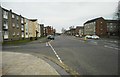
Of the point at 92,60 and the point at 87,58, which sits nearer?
the point at 92,60

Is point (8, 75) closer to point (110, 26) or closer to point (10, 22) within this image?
point (10, 22)

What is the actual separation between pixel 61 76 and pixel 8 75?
218 centimetres

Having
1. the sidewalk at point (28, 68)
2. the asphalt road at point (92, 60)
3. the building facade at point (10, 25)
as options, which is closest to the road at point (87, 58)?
the asphalt road at point (92, 60)

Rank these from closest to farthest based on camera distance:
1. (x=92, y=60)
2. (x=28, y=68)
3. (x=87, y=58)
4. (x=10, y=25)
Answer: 1. (x=28, y=68)
2. (x=92, y=60)
3. (x=87, y=58)
4. (x=10, y=25)

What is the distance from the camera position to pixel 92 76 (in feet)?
19.4

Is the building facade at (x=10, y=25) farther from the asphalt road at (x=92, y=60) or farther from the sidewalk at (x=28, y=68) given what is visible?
the sidewalk at (x=28, y=68)

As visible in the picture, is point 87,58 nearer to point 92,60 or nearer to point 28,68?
point 92,60

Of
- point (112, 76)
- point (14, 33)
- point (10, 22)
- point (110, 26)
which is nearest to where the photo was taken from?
point (112, 76)

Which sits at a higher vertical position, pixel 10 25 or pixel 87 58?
pixel 10 25

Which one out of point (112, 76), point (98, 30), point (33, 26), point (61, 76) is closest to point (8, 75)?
point (61, 76)

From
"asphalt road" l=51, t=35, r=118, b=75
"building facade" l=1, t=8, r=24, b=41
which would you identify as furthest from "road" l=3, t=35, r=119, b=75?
"building facade" l=1, t=8, r=24, b=41

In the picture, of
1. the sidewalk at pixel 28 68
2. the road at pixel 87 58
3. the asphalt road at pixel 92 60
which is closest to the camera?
the sidewalk at pixel 28 68

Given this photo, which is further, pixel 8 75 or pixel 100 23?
pixel 100 23

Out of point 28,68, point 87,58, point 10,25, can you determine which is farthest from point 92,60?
point 10,25
